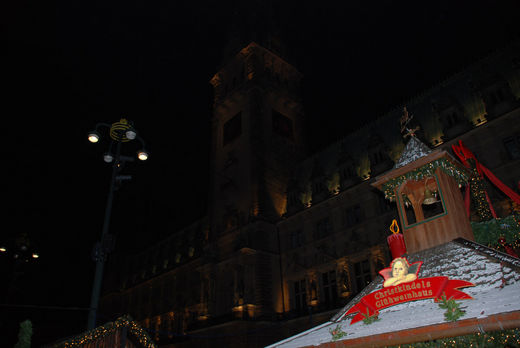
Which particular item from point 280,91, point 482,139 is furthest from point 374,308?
point 280,91

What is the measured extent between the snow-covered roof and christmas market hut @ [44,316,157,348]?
3427mm

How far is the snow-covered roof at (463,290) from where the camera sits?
6.53 m

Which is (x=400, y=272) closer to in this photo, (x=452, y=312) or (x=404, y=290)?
(x=404, y=290)

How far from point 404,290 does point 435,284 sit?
0.75m

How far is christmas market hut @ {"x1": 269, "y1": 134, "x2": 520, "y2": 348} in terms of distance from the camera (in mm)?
6391

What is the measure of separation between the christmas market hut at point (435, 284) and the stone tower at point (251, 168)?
2490 cm

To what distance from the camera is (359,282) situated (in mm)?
30219

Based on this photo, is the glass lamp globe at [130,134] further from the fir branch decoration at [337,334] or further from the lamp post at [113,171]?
the fir branch decoration at [337,334]

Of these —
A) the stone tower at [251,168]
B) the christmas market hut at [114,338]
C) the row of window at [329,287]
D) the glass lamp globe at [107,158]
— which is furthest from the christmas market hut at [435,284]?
the stone tower at [251,168]

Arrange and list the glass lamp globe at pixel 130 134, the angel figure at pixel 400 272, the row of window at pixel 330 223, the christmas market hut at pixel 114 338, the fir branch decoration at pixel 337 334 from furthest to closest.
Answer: the row of window at pixel 330 223, the glass lamp globe at pixel 130 134, the angel figure at pixel 400 272, the fir branch decoration at pixel 337 334, the christmas market hut at pixel 114 338

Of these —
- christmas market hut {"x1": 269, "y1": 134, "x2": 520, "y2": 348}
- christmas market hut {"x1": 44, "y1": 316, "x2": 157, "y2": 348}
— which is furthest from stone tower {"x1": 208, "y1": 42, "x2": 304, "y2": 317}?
christmas market hut {"x1": 44, "y1": 316, "x2": 157, "y2": 348}

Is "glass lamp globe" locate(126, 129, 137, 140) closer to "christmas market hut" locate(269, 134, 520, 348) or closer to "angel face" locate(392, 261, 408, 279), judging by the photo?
"christmas market hut" locate(269, 134, 520, 348)

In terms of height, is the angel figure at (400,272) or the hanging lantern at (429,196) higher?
the hanging lantern at (429,196)

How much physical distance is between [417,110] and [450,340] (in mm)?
30286
